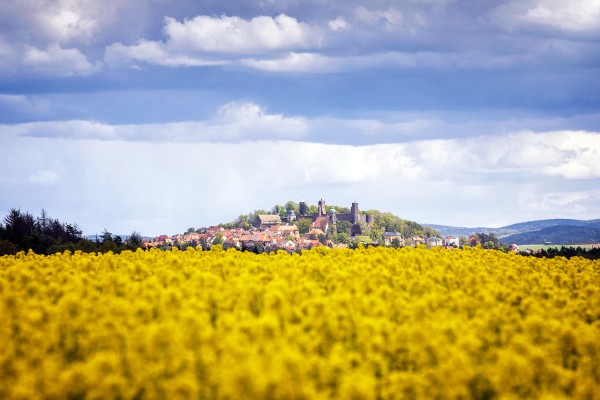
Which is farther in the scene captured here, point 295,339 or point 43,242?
point 43,242

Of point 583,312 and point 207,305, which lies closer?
point 207,305

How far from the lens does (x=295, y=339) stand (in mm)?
10891

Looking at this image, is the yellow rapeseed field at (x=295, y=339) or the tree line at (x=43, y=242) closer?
the yellow rapeseed field at (x=295, y=339)

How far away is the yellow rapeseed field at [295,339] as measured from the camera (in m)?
9.13

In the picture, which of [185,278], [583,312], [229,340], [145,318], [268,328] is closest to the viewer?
[229,340]

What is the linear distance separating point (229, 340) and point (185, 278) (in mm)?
7820

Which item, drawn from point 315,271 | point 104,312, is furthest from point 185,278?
point 104,312

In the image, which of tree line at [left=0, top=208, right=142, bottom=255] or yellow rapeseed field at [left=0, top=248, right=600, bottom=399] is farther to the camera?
tree line at [left=0, top=208, right=142, bottom=255]

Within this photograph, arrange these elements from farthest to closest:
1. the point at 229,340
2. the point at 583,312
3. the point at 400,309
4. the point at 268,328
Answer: the point at 583,312 < the point at 400,309 < the point at 268,328 < the point at 229,340

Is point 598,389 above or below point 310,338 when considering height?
below

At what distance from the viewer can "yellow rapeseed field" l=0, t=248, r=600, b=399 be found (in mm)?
9133

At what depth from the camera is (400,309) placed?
44.3 feet

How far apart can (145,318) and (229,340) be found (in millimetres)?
2855

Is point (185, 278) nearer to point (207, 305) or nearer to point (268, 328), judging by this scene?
point (207, 305)
